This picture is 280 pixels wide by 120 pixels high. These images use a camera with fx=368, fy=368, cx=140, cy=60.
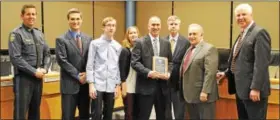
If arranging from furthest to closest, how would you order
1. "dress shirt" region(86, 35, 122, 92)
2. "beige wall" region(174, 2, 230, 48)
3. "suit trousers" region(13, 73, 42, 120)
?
1. "beige wall" region(174, 2, 230, 48)
2. "suit trousers" region(13, 73, 42, 120)
3. "dress shirt" region(86, 35, 122, 92)

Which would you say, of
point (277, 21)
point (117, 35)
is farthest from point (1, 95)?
point (277, 21)

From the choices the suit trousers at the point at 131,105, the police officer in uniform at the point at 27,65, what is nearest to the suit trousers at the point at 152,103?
the suit trousers at the point at 131,105

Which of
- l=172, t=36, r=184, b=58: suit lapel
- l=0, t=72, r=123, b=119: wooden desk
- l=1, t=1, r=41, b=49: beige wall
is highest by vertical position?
l=1, t=1, r=41, b=49: beige wall

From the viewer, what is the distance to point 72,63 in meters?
3.57

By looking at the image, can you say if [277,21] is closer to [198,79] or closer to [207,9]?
[207,9]

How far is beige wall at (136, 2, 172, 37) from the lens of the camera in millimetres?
6770

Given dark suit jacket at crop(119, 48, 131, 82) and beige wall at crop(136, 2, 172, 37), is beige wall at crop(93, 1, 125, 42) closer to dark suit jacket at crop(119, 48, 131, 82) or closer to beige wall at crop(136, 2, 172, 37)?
beige wall at crop(136, 2, 172, 37)

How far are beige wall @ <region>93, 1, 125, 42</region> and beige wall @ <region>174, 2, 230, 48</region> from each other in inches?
46.3

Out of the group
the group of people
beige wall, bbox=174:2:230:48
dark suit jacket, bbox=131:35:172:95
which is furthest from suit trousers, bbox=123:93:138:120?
beige wall, bbox=174:2:230:48

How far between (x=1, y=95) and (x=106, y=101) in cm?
130

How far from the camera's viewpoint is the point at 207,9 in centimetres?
625

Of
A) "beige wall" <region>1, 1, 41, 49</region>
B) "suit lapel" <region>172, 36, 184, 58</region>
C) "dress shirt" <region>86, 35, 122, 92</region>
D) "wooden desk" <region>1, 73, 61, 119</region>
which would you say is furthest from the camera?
"beige wall" <region>1, 1, 41, 49</region>

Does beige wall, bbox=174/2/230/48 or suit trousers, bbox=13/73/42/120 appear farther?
beige wall, bbox=174/2/230/48

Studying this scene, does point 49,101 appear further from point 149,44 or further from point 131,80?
point 149,44
